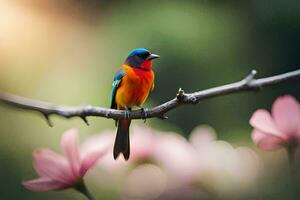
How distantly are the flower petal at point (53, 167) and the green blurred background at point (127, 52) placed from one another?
26 cm

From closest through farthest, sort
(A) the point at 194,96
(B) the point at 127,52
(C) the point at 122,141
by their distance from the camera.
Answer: (A) the point at 194,96, (C) the point at 122,141, (B) the point at 127,52

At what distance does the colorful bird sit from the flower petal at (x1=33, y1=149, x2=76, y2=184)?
0.08 metres

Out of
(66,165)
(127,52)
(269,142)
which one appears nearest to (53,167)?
(66,165)

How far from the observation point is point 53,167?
0.37 metres

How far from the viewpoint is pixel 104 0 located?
849mm

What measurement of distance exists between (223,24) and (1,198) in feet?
1.19

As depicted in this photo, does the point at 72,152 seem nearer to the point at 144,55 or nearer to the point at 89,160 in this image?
the point at 89,160

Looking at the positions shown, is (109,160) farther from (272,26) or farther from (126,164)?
(272,26)

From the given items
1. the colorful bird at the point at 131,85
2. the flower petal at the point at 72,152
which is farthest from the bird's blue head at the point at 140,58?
the flower petal at the point at 72,152

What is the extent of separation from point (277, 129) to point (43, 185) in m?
0.15

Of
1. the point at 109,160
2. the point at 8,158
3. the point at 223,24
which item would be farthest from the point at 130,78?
the point at 223,24

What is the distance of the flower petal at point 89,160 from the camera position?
14.5 inches

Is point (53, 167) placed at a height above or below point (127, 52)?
below

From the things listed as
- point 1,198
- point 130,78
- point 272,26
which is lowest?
point 1,198
